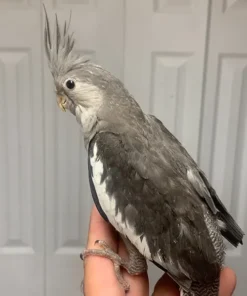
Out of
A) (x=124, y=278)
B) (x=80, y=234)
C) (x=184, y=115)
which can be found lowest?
(x=80, y=234)

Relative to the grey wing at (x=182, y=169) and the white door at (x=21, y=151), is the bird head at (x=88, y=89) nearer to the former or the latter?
the grey wing at (x=182, y=169)

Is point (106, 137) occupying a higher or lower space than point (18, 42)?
lower

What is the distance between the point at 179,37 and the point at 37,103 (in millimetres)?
361

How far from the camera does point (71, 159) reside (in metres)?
1.25

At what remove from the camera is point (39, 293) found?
139cm

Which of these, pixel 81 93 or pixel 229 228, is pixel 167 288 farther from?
pixel 81 93

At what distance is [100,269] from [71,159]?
41 centimetres

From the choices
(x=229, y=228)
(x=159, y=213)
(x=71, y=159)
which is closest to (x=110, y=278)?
(x=159, y=213)

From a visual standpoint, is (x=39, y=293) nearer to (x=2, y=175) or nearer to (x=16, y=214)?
(x=16, y=214)

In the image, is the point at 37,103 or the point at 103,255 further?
the point at 37,103

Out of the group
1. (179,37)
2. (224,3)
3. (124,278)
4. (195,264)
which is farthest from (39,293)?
(224,3)

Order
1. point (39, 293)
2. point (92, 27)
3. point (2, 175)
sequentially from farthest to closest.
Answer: point (39, 293)
point (2, 175)
point (92, 27)

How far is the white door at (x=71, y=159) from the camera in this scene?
1126 millimetres

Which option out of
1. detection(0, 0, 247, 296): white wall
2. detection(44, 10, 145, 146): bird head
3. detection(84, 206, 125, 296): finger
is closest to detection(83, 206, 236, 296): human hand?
detection(84, 206, 125, 296): finger
